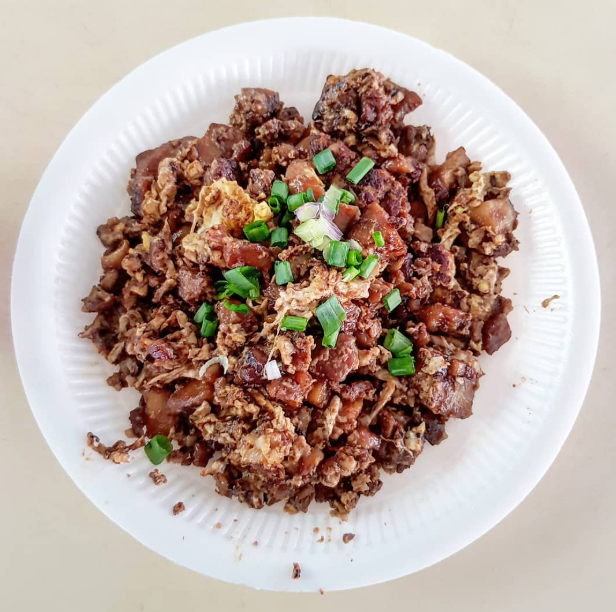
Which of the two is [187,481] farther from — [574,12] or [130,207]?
[574,12]

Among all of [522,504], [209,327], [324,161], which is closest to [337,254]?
[324,161]

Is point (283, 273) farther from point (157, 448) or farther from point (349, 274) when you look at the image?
point (157, 448)

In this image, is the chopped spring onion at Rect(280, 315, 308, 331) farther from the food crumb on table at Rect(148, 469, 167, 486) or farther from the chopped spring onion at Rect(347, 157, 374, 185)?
the food crumb on table at Rect(148, 469, 167, 486)

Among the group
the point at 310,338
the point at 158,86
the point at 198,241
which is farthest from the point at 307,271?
the point at 158,86

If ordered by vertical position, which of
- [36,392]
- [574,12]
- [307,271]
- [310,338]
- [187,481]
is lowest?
[187,481]

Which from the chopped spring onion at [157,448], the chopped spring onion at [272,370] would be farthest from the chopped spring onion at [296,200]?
the chopped spring onion at [157,448]

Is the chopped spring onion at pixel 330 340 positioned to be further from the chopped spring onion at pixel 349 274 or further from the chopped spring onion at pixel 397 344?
the chopped spring onion at pixel 397 344
